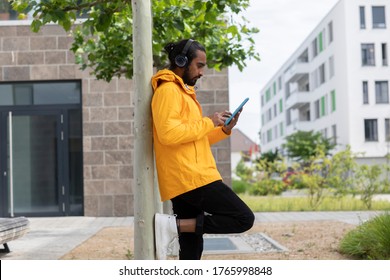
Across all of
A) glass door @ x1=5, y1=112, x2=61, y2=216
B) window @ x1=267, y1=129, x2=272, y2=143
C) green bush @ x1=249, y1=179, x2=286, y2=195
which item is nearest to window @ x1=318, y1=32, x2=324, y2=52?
window @ x1=267, y1=129, x2=272, y2=143

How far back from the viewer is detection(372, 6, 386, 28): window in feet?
126

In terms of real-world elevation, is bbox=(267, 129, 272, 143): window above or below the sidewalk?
above

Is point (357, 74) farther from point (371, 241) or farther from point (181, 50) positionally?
point (181, 50)

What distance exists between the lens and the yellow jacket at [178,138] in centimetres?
391

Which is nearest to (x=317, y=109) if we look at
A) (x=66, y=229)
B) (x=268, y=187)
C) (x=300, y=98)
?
(x=300, y=98)

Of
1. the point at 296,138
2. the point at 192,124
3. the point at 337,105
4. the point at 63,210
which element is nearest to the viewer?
the point at 192,124

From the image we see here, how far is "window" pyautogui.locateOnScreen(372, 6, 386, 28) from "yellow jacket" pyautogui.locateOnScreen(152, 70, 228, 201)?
36.1 meters

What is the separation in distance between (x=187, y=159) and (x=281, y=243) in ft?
16.0

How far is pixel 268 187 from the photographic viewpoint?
18.1 m

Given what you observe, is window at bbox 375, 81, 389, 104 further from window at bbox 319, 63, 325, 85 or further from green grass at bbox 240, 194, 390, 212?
green grass at bbox 240, 194, 390, 212

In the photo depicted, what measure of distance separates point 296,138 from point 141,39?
117 ft

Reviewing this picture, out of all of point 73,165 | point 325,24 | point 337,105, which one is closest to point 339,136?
point 337,105
